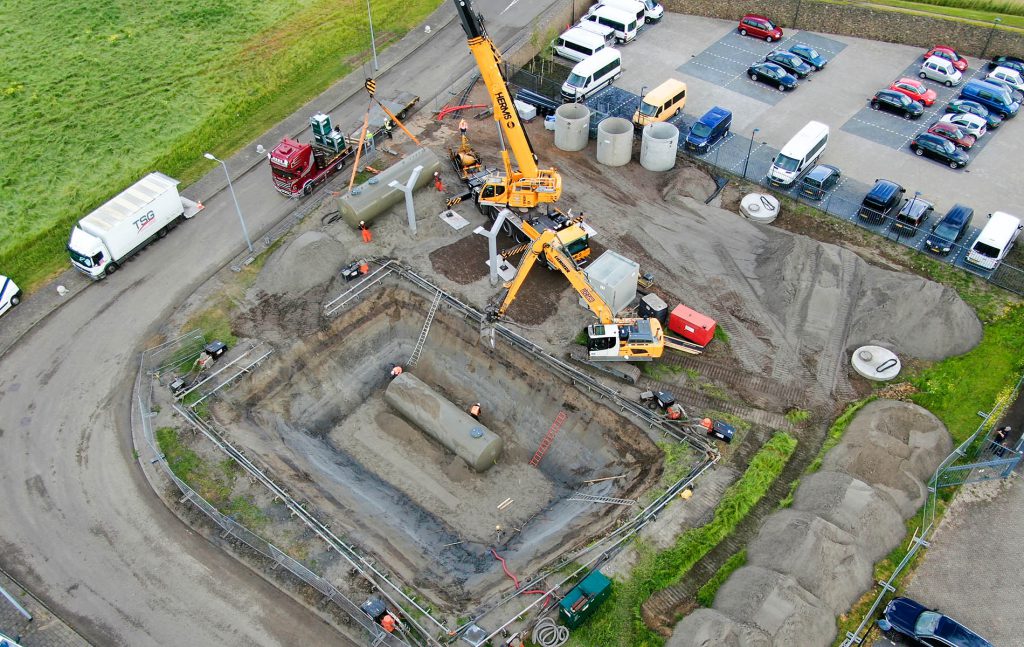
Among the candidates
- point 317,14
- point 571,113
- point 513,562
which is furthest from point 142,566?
point 317,14

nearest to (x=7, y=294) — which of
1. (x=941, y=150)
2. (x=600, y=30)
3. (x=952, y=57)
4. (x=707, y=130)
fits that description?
(x=707, y=130)

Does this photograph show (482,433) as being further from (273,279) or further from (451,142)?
(451,142)

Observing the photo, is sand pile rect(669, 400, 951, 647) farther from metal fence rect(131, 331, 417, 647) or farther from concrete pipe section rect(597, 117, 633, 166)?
concrete pipe section rect(597, 117, 633, 166)

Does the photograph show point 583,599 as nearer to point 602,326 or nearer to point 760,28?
point 602,326

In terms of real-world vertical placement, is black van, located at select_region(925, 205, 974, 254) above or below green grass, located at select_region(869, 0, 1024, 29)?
below

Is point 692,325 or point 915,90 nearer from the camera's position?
point 692,325

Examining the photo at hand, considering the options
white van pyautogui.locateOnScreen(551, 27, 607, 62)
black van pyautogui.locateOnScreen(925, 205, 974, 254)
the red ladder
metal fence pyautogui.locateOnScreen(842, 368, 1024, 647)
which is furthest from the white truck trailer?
black van pyautogui.locateOnScreen(925, 205, 974, 254)

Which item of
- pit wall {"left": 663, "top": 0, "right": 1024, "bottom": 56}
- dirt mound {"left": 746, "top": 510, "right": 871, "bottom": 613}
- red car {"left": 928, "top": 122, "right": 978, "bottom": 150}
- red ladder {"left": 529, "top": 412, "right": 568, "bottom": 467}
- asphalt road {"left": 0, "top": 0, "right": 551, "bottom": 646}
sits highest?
pit wall {"left": 663, "top": 0, "right": 1024, "bottom": 56}
